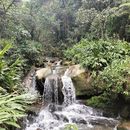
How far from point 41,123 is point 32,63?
262 inches

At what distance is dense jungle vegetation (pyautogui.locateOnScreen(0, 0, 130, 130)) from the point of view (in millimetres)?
6823

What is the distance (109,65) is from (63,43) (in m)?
11.3

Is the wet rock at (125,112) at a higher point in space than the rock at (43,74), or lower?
lower

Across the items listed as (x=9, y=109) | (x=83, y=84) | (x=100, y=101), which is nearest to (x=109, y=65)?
(x=83, y=84)

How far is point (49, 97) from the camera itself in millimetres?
11586

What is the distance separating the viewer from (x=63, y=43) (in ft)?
70.9

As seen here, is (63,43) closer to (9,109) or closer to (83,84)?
(83,84)

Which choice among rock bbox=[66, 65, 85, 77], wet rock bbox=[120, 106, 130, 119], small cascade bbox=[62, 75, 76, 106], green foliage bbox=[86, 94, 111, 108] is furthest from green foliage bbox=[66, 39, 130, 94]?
small cascade bbox=[62, 75, 76, 106]

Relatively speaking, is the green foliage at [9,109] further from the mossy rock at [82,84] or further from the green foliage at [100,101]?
the mossy rock at [82,84]

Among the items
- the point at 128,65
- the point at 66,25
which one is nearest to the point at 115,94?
the point at 128,65

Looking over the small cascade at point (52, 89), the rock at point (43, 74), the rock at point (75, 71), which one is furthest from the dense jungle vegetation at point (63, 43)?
the small cascade at point (52, 89)

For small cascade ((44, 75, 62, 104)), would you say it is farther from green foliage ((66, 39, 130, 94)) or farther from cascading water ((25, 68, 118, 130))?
green foliage ((66, 39, 130, 94))

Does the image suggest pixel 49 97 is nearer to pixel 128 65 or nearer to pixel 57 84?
pixel 57 84

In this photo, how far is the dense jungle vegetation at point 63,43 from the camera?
6.82 metres
